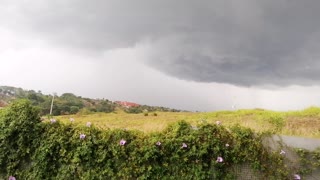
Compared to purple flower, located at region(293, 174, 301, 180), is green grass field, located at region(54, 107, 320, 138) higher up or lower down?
higher up

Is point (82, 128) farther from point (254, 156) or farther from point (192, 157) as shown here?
point (254, 156)

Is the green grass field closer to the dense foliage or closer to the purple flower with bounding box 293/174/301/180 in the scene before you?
the dense foliage

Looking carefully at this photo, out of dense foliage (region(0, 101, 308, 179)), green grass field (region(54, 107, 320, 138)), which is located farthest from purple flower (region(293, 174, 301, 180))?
green grass field (region(54, 107, 320, 138))

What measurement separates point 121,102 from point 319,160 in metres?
52.1

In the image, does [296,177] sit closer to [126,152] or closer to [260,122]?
[260,122]

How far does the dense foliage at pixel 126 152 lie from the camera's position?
247 inches

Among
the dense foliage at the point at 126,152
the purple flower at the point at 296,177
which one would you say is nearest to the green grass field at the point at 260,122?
the dense foliage at the point at 126,152

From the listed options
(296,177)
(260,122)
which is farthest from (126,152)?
(260,122)

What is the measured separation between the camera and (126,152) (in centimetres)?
630

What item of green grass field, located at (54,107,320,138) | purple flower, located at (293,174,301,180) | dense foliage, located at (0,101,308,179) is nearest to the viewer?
dense foliage, located at (0,101,308,179)

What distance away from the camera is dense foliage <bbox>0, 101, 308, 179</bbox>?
6.27 metres

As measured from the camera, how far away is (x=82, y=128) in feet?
21.3

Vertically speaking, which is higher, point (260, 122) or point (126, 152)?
point (260, 122)

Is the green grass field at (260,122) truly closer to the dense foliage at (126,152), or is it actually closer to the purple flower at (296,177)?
the dense foliage at (126,152)
